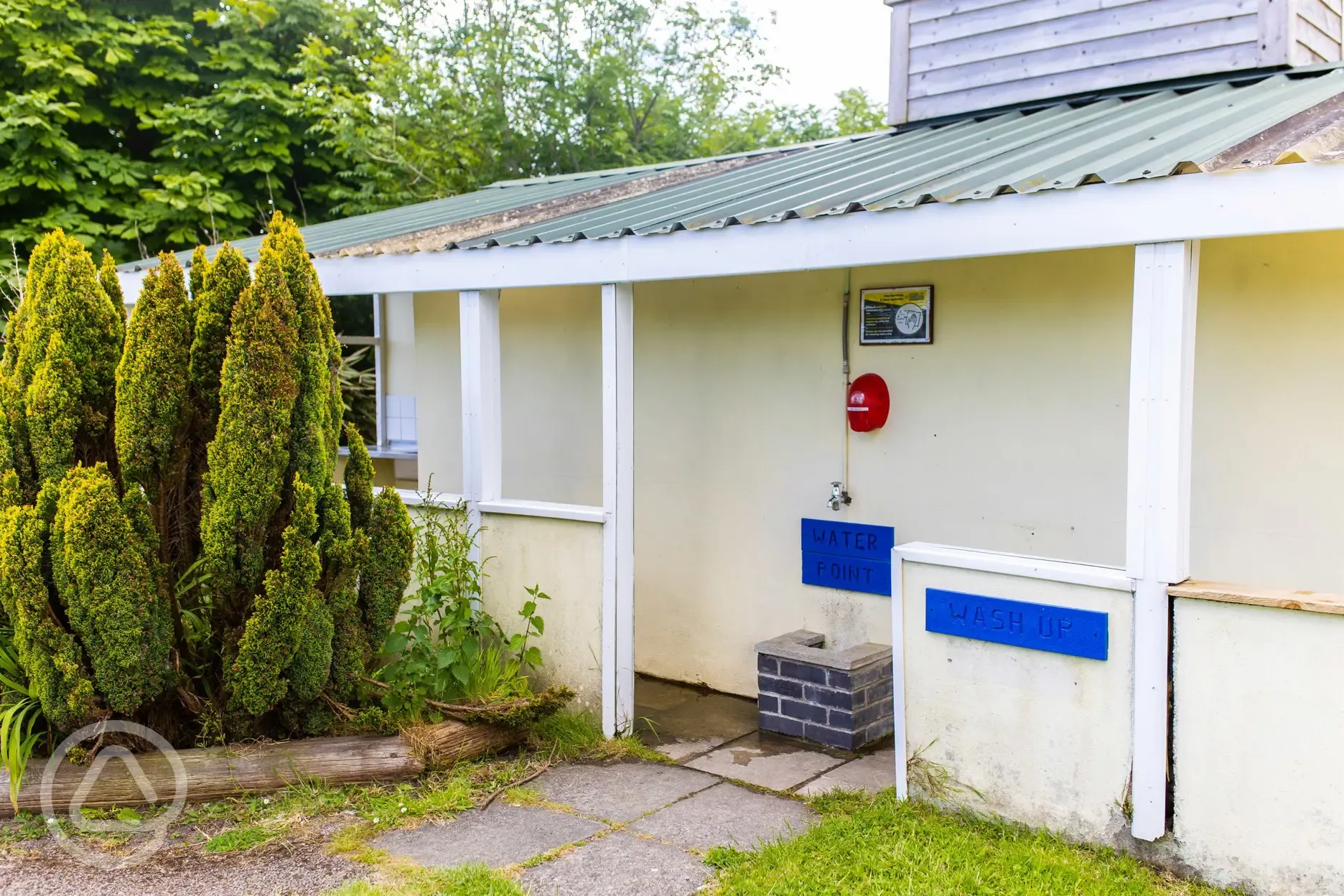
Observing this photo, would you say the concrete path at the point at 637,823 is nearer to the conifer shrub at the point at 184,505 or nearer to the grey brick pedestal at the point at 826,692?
the grey brick pedestal at the point at 826,692

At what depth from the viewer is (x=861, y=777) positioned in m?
5.21

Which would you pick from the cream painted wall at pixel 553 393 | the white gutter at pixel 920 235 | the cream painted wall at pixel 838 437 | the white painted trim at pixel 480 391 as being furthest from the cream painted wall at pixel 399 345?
the white painted trim at pixel 480 391

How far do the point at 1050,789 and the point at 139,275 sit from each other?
6.52 m

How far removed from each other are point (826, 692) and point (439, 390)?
12.3ft

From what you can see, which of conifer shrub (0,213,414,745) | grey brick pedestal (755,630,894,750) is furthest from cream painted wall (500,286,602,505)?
conifer shrub (0,213,414,745)

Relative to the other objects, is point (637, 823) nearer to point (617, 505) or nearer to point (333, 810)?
point (333, 810)

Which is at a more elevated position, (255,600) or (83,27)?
(83,27)

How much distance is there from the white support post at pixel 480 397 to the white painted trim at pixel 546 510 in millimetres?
84

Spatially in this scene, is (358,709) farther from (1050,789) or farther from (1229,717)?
(1229,717)

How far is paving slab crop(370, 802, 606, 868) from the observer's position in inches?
171

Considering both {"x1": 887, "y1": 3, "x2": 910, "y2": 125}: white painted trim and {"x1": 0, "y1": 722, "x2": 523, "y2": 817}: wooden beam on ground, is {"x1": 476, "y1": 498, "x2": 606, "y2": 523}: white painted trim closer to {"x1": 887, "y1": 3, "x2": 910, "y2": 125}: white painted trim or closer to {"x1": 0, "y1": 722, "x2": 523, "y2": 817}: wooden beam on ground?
{"x1": 0, "y1": 722, "x2": 523, "y2": 817}: wooden beam on ground

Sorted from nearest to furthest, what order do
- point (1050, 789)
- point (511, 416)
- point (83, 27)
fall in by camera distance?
1. point (1050, 789)
2. point (511, 416)
3. point (83, 27)

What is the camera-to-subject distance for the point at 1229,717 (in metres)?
3.83

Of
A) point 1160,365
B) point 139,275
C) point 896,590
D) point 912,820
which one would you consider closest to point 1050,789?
point 912,820
